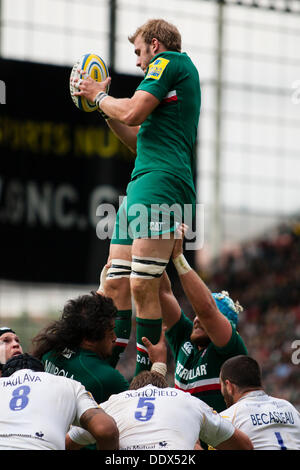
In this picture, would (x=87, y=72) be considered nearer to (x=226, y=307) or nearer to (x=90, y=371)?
(x=90, y=371)

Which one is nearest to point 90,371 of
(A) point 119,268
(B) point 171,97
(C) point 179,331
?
(A) point 119,268

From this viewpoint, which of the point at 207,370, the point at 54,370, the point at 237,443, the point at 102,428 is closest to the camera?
the point at 102,428

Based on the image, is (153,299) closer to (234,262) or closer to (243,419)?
(243,419)

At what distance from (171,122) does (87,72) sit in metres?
0.69

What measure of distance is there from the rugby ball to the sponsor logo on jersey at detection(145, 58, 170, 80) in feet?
1.71

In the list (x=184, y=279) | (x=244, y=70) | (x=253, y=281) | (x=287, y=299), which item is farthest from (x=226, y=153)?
(x=184, y=279)

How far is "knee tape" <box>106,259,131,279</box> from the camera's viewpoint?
588 cm

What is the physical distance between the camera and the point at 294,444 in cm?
533

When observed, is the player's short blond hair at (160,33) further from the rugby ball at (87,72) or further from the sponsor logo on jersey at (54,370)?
the sponsor logo on jersey at (54,370)

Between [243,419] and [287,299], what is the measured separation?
17852 mm

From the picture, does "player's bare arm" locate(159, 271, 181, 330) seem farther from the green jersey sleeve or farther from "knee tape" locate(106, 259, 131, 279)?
"knee tape" locate(106, 259, 131, 279)

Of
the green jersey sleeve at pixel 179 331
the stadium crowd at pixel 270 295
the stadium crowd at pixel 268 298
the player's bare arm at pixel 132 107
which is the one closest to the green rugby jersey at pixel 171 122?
the player's bare arm at pixel 132 107

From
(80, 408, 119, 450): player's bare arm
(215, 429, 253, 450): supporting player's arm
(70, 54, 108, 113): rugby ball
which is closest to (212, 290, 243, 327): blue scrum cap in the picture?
(215, 429, 253, 450): supporting player's arm

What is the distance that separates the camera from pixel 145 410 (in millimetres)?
4820
